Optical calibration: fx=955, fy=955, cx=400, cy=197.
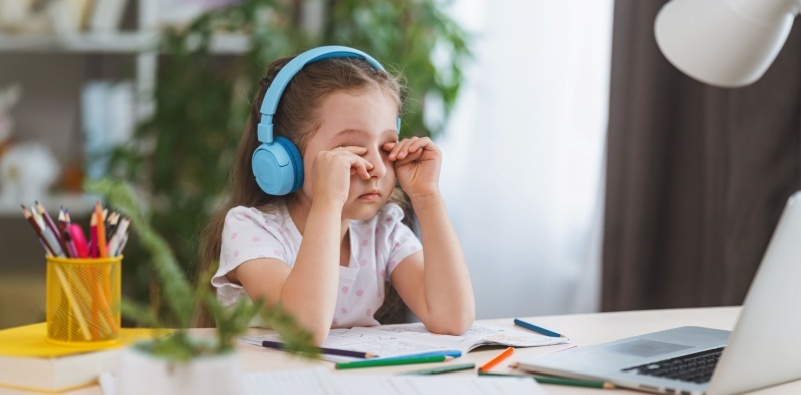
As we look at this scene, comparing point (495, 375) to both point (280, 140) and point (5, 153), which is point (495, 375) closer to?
point (280, 140)

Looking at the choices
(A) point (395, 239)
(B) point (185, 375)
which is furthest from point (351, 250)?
(B) point (185, 375)

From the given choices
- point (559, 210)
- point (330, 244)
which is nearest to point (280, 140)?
point (330, 244)

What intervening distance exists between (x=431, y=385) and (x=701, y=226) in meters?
1.41

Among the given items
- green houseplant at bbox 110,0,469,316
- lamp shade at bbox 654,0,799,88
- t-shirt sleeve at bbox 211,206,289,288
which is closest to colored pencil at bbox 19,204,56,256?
t-shirt sleeve at bbox 211,206,289,288

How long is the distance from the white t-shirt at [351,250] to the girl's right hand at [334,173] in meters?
0.12

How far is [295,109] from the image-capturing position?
1.35 metres

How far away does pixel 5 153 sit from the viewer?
2.62 m

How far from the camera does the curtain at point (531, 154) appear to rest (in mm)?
2428

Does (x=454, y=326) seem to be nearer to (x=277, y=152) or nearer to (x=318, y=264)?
(x=318, y=264)

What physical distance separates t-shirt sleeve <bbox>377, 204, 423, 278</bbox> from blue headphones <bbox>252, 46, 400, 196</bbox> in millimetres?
206

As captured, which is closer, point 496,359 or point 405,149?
point 496,359

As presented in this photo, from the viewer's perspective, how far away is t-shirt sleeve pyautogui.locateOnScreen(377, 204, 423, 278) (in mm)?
1438

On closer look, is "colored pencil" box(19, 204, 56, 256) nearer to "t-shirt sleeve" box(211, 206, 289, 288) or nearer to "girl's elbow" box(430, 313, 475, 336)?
"t-shirt sleeve" box(211, 206, 289, 288)

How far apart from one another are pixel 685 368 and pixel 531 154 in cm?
157
